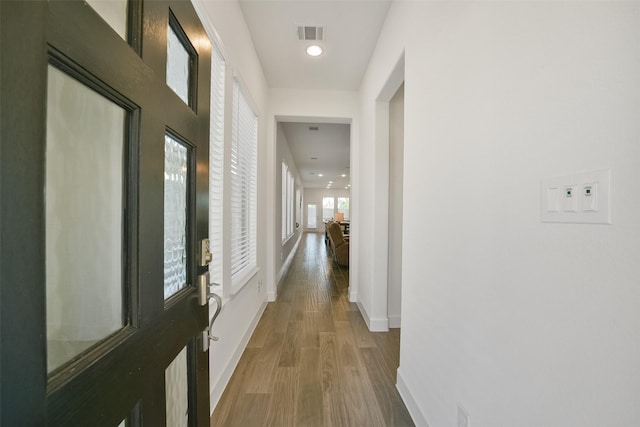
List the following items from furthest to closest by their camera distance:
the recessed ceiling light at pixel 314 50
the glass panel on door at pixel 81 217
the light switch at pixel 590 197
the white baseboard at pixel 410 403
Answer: the recessed ceiling light at pixel 314 50
the white baseboard at pixel 410 403
the light switch at pixel 590 197
the glass panel on door at pixel 81 217

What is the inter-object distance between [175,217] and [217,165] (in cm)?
93

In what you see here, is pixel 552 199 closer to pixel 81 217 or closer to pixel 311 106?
Result: pixel 81 217

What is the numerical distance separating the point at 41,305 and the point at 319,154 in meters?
7.07

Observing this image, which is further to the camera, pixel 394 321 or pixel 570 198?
pixel 394 321

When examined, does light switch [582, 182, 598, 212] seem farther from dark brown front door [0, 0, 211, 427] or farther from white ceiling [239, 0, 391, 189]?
white ceiling [239, 0, 391, 189]

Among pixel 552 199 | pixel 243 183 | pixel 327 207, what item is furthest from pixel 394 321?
pixel 327 207

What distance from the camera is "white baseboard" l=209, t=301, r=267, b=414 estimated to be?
5.33 feet

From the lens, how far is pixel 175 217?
910 mm

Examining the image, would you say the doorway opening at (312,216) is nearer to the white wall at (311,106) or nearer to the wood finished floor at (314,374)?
the white wall at (311,106)

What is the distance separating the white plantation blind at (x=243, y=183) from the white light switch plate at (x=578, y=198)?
77.4 inches

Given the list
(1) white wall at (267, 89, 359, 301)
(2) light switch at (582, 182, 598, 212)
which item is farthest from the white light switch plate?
(1) white wall at (267, 89, 359, 301)

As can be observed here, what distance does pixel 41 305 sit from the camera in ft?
1.36

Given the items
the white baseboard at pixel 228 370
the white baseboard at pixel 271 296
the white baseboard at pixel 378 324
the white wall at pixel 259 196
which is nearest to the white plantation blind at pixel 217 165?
the white wall at pixel 259 196

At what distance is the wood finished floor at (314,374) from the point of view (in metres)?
1.61
